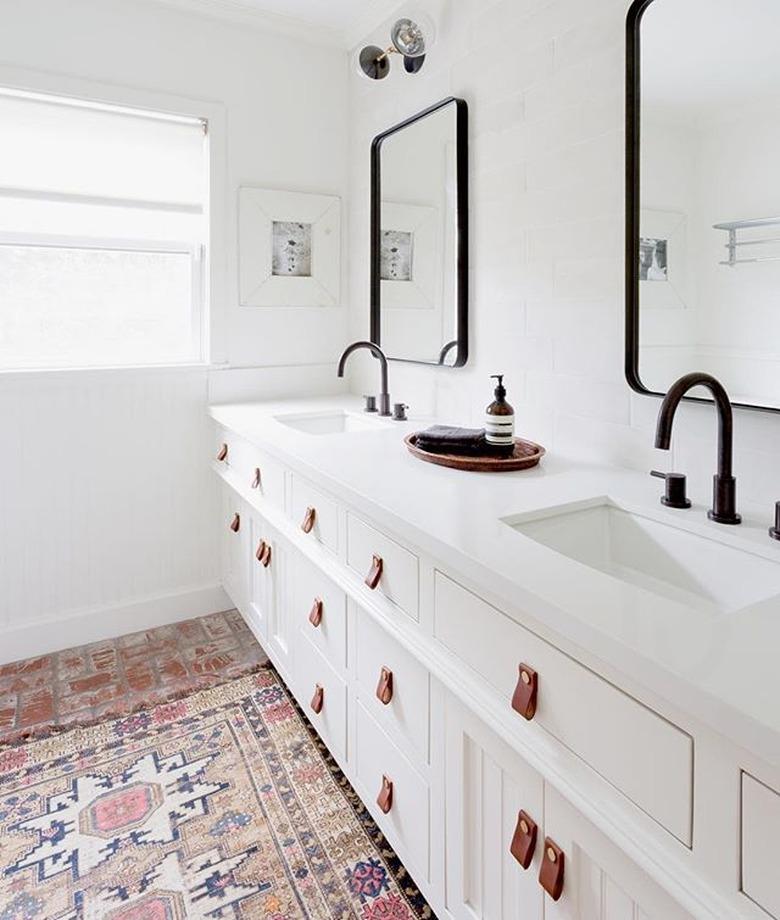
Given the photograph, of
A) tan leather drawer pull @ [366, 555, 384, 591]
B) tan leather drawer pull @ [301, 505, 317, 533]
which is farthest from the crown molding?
tan leather drawer pull @ [366, 555, 384, 591]

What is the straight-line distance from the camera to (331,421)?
8.45 feet

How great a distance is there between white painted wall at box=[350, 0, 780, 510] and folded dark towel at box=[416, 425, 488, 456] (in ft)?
1.00

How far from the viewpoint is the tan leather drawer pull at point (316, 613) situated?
1.77 meters

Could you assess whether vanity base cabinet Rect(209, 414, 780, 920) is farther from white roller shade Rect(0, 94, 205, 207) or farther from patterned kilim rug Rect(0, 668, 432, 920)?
white roller shade Rect(0, 94, 205, 207)

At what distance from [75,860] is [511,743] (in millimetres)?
1215

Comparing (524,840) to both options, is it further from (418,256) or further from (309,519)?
(418,256)

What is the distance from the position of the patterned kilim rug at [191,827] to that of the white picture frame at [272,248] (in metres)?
1.68

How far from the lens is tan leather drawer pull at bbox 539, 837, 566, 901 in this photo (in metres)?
0.94

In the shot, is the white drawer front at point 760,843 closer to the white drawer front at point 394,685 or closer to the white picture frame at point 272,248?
the white drawer front at point 394,685

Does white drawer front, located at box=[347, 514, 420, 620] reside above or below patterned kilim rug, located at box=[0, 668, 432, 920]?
above

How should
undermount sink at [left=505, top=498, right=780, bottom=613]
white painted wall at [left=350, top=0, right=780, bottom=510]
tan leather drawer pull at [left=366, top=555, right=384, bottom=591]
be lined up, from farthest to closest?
white painted wall at [left=350, top=0, right=780, bottom=510] < tan leather drawer pull at [left=366, top=555, right=384, bottom=591] < undermount sink at [left=505, top=498, right=780, bottom=613]

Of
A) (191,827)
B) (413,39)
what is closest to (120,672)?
(191,827)

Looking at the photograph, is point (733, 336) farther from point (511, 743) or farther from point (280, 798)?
point (280, 798)

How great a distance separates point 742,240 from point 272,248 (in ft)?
6.48
